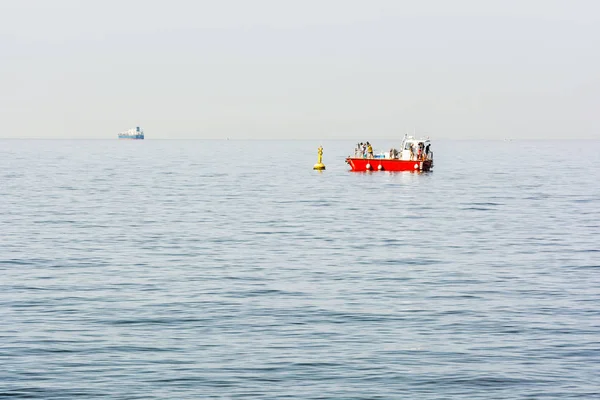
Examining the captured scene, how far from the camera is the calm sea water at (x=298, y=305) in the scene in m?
22.1

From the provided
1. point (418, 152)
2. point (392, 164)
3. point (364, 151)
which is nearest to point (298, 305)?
point (418, 152)

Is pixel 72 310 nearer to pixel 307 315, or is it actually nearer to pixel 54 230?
pixel 307 315

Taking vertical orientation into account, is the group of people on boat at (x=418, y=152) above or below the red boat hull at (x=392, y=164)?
above

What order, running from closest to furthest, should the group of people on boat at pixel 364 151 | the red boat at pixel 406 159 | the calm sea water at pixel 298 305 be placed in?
1. the calm sea water at pixel 298 305
2. the red boat at pixel 406 159
3. the group of people on boat at pixel 364 151

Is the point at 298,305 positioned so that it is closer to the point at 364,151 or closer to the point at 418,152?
the point at 418,152

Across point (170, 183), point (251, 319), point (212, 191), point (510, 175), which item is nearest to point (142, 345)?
point (251, 319)

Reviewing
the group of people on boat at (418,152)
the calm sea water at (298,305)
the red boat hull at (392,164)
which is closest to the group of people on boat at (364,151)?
the red boat hull at (392,164)

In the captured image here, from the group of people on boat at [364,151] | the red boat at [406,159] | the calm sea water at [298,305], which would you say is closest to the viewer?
the calm sea water at [298,305]

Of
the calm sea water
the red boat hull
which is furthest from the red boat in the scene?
the calm sea water

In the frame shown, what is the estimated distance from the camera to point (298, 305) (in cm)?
3039

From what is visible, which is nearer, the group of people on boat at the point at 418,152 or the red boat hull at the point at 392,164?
the group of people on boat at the point at 418,152

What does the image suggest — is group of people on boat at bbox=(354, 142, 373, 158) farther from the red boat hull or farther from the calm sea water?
the calm sea water

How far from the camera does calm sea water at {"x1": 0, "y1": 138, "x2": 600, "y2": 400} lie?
22.1 meters

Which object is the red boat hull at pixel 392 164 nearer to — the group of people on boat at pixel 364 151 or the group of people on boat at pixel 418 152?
the group of people on boat at pixel 418 152
